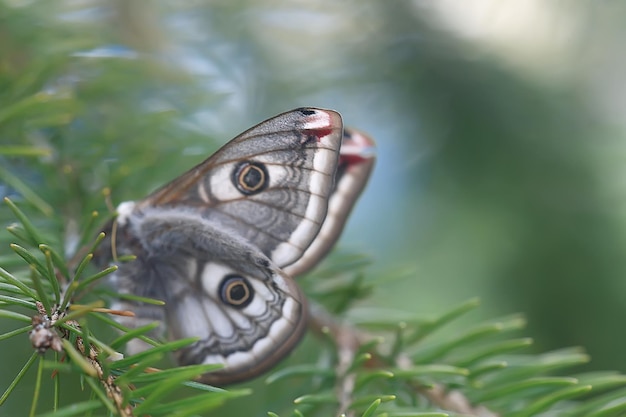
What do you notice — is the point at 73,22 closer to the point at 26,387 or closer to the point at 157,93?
the point at 157,93

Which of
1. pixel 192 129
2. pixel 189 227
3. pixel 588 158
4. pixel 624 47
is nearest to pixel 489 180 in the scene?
pixel 588 158

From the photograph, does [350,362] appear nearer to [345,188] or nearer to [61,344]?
[345,188]

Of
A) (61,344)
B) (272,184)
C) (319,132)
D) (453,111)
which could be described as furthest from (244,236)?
(453,111)

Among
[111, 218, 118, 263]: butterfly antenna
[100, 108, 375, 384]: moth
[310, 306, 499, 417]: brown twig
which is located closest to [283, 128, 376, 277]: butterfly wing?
[100, 108, 375, 384]: moth

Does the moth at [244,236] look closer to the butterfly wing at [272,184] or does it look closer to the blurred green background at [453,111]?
the butterfly wing at [272,184]

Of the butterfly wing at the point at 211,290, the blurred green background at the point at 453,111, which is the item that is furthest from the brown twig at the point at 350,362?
the blurred green background at the point at 453,111

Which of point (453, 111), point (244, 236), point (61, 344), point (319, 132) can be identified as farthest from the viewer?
point (453, 111)
